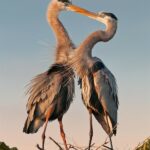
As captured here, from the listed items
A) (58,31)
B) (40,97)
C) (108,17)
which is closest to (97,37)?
(108,17)

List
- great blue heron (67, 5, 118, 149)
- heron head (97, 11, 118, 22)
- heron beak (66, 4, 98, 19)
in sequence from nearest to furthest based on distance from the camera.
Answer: great blue heron (67, 5, 118, 149), heron head (97, 11, 118, 22), heron beak (66, 4, 98, 19)

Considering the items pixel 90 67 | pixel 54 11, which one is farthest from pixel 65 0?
pixel 90 67

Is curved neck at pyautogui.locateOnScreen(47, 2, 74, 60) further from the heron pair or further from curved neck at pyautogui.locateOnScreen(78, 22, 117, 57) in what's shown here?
curved neck at pyautogui.locateOnScreen(78, 22, 117, 57)

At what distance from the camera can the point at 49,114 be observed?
9.89 metres

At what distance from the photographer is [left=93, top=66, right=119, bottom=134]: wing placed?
30.7 ft

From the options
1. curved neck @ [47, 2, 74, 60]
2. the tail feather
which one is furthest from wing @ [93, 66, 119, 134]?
the tail feather

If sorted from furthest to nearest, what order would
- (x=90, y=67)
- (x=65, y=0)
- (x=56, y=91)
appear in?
(x=65, y=0)
(x=56, y=91)
(x=90, y=67)

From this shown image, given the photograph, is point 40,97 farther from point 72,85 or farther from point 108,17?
point 108,17

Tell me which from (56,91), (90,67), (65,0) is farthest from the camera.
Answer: (65,0)

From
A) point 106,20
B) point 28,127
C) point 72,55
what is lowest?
point 28,127

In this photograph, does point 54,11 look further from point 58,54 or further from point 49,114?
point 49,114

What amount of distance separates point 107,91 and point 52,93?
1086 millimetres

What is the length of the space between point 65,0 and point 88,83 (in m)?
2.41

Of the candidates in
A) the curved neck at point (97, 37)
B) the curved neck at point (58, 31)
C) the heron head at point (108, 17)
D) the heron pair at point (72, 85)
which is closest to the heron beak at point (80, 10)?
the heron pair at point (72, 85)
